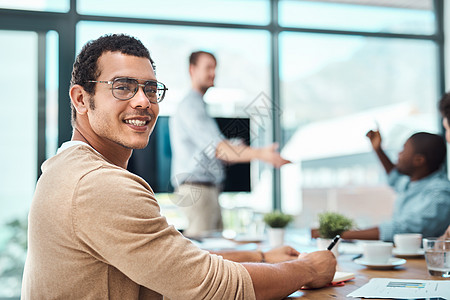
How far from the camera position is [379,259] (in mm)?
1721

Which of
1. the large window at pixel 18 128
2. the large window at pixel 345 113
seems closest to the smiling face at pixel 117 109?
the large window at pixel 18 128

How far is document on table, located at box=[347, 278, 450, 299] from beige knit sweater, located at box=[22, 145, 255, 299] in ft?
1.07

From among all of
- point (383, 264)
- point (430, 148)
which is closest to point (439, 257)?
point (383, 264)

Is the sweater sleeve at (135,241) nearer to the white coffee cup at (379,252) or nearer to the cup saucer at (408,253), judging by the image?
the white coffee cup at (379,252)

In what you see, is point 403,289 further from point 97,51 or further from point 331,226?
point 97,51

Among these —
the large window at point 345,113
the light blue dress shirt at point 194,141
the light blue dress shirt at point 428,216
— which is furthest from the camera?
the large window at point 345,113

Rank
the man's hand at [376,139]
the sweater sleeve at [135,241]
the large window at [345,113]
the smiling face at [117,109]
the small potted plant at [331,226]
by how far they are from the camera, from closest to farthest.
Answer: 1. the sweater sleeve at [135,241]
2. the smiling face at [117,109]
3. the small potted plant at [331,226]
4. the man's hand at [376,139]
5. the large window at [345,113]

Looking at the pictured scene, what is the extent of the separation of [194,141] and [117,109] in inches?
86.3

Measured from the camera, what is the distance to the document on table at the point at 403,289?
1.22m

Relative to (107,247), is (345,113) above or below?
above

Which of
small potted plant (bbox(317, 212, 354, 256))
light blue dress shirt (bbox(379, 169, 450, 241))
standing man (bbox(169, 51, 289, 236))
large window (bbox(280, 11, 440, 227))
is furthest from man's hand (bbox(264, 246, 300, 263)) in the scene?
large window (bbox(280, 11, 440, 227))

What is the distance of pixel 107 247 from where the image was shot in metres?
1.05

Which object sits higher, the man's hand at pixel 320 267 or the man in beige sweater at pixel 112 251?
the man in beige sweater at pixel 112 251

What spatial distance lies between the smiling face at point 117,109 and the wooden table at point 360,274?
24.3 inches
